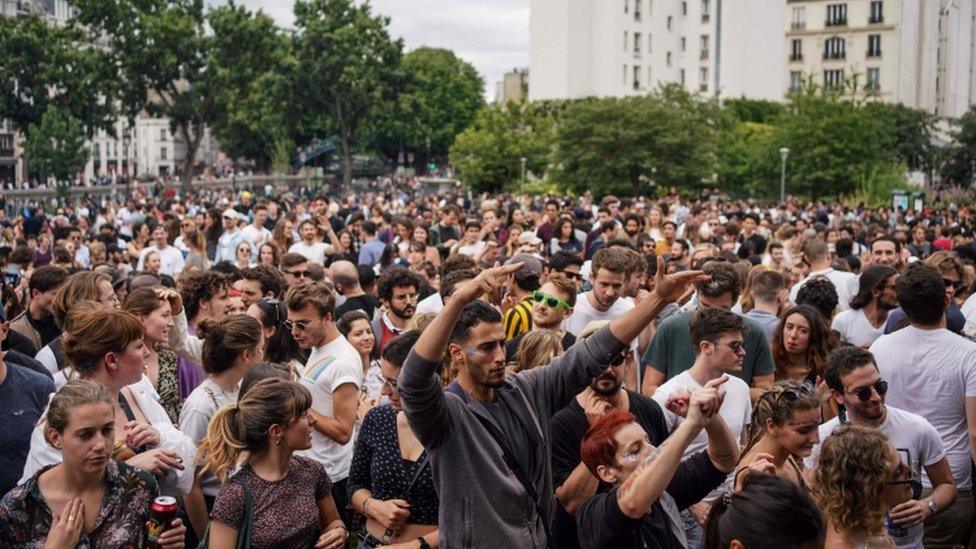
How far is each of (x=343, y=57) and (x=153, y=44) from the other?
1077 cm

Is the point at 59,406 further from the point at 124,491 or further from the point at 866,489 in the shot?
the point at 866,489

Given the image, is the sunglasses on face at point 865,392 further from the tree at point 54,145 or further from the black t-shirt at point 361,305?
the tree at point 54,145

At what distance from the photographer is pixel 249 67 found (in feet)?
218

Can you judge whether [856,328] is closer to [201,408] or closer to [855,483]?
[855,483]

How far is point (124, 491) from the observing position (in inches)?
184

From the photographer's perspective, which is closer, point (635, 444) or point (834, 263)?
point (635, 444)

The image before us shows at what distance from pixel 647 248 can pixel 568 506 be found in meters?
8.90

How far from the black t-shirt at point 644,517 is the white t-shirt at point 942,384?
7.23ft

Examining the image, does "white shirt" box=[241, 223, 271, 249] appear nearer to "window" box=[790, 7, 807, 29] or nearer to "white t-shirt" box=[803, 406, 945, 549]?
"white t-shirt" box=[803, 406, 945, 549]

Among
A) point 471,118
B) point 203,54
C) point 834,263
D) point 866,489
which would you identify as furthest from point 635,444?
point 471,118

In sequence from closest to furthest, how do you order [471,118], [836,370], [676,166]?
[836,370] < [676,166] < [471,118]

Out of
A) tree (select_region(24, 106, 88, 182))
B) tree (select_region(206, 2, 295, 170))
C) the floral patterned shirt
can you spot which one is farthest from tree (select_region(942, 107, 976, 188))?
the floral patterned shirt

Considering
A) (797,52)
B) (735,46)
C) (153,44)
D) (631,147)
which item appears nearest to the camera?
(631,147)

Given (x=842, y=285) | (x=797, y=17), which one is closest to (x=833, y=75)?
(x=797, y=17)
